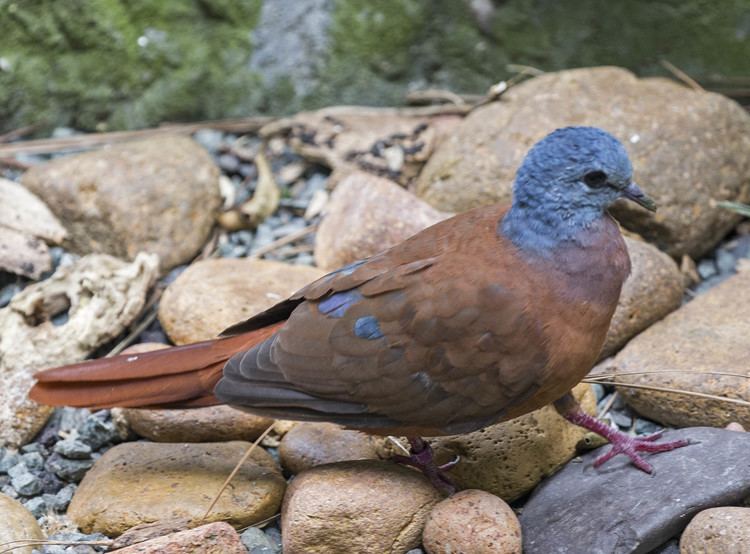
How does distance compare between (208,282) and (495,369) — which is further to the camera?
(208,282)

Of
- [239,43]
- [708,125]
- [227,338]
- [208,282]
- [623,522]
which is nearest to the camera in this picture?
[623,522]

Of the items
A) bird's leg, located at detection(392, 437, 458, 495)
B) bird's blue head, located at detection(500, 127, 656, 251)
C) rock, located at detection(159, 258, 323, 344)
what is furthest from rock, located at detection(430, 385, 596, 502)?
rock, located at detection(159, 258, 323, 344)

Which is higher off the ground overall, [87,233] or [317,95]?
[317,95]

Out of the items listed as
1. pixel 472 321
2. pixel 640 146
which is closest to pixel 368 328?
pixel 472 321

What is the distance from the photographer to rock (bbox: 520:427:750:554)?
2.55m

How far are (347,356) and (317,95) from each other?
2291 mm

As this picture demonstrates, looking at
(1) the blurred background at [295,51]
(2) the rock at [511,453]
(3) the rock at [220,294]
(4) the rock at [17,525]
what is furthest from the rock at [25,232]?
(2) the rock at [511,453]

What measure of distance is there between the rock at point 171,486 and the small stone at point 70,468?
8cm

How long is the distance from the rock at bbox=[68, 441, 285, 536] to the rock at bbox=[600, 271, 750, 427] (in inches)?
45.4

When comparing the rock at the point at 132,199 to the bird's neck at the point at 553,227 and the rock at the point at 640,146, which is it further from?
the bird's neck at the point at 553,227

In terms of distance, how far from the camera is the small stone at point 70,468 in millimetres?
3119

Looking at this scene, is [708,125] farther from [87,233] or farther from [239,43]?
[87,233]

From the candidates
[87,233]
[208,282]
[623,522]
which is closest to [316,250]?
[208,282]

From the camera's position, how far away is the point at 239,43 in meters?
4.61
